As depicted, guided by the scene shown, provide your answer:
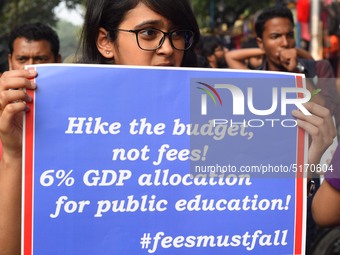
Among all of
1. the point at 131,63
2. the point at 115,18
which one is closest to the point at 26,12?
the point at 115,18

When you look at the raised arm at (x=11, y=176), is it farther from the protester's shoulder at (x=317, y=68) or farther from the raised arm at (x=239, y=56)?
the raised arm at (x=239, y=56)

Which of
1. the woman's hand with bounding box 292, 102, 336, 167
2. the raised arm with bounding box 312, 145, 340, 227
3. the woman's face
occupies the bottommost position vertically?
the raised arm with bounding box 312, 145, 340, 227

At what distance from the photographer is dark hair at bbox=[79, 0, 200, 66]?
2.28m

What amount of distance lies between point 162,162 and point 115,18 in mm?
610

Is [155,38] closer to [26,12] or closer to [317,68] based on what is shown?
[317,68]

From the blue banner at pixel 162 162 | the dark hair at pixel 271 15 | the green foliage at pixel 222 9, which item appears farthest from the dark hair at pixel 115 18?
the green foliage at pixel 222 9

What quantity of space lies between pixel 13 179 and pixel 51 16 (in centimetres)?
468

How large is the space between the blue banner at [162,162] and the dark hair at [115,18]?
0.33 m

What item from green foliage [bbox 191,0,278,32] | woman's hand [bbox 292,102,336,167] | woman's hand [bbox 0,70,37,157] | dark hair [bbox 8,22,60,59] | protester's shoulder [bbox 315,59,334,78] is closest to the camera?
woman's hand [bbox 0,70,37,157]

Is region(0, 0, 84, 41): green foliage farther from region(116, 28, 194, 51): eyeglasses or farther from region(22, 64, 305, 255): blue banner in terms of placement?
region(22, 64, 305, 255): blue banner

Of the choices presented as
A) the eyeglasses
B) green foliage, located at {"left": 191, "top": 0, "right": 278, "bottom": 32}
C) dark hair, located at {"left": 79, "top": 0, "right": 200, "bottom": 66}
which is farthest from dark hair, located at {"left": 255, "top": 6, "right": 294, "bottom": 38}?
green foliage, located at {"left": 191, "top": 0, "right": 278, "bottom": 32}

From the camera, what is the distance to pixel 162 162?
6.56ft

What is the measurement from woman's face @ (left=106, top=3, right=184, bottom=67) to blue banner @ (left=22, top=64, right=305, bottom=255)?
208 millimetres

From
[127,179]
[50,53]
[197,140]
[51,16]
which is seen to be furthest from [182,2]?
[51,16]
